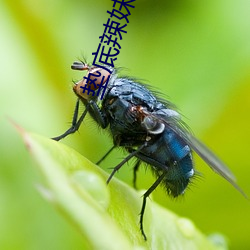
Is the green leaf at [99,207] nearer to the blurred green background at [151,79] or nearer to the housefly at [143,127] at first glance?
the housefly at [143,127]

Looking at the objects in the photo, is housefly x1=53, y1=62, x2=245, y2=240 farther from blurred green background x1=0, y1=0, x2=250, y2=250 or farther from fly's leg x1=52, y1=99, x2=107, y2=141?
blurred green background x1=0, y1=0, x2=250, y2=250

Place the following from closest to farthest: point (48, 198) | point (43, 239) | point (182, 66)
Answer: point (48, 198)
point (43, 239)
point (182, 66)

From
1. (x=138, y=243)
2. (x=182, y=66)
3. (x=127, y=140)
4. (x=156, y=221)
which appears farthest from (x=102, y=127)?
(x=182, y=66)

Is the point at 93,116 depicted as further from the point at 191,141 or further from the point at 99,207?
the point at 99,207

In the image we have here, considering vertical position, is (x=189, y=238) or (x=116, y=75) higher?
(x=116, y=75)

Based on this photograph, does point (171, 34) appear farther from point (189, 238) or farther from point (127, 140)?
point (189, 238)

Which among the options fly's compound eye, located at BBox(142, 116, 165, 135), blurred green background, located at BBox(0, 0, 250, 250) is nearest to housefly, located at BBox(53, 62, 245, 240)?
fly's compound eye, located at BBox(142, 116, 165, 135)

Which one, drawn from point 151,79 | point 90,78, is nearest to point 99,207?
point 90,78

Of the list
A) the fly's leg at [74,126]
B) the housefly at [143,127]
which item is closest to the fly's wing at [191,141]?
the housefly at [143,127]
